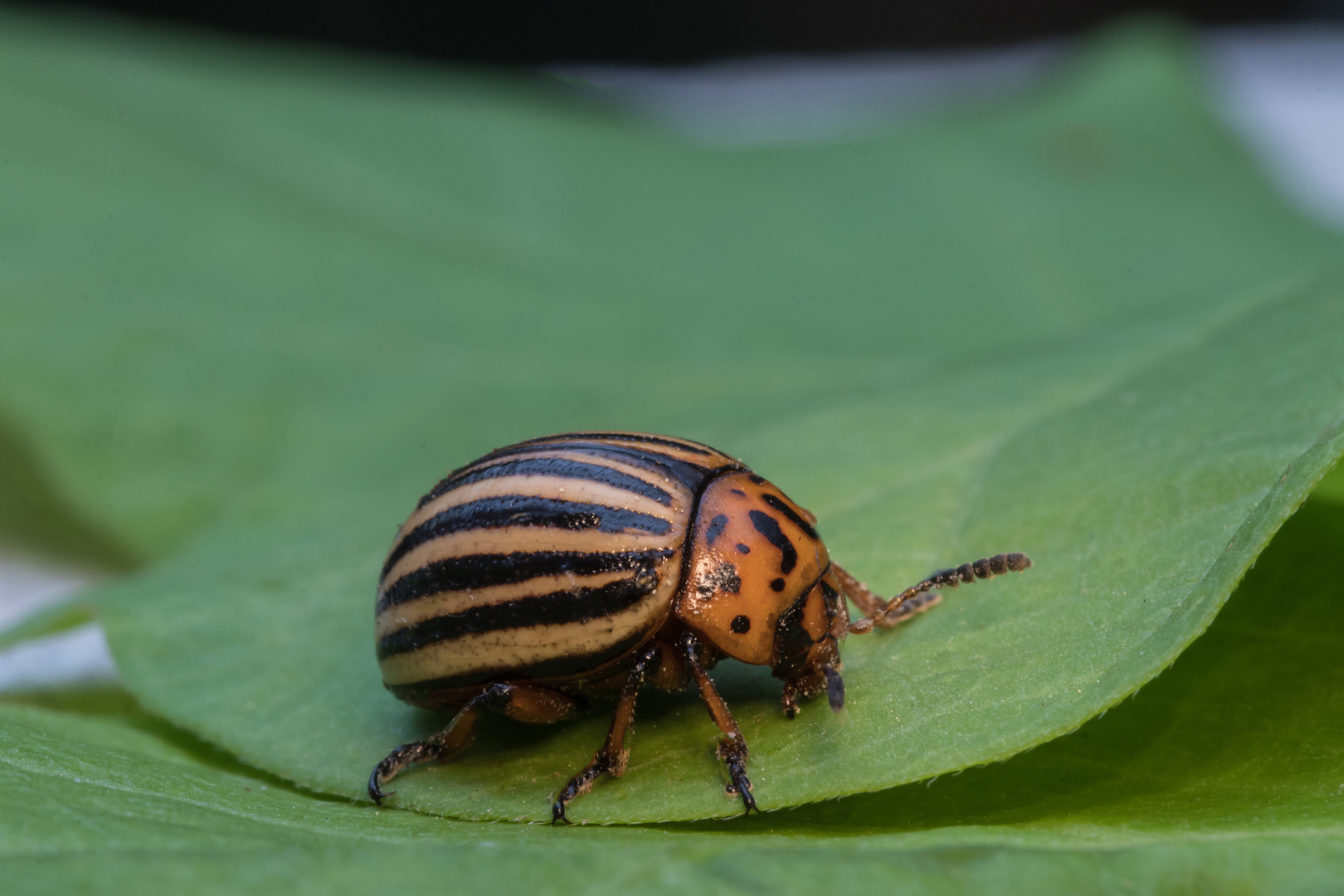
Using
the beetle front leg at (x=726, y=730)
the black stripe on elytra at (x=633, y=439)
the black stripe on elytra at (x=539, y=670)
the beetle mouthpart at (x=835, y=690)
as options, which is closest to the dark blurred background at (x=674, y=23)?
the black stripe on elytra at (x=633, y=439)

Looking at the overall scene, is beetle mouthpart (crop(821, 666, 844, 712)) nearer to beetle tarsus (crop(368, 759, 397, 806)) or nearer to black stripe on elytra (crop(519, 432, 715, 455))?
black stripe on elytra (crop(519, 432, 715, 455))

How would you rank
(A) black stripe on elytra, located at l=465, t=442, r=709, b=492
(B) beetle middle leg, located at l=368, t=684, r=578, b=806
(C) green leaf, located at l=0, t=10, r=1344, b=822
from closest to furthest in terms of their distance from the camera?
(C) green leaf, located at l=0, t=10, r=1344, b=822 < (B) beetle middle leg, located at l=368, t=684, r=578, b=806 < (A) black stripe on elytra, located at l=465, t=442, r=709, b=492

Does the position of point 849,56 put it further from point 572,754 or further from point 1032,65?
point 572,754

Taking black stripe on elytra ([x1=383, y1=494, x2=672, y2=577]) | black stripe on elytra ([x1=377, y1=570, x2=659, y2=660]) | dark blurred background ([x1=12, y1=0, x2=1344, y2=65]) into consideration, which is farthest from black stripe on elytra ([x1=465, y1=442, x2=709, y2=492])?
dark blurred background ([x1=12, y1=0, x2=1344, y2=65])

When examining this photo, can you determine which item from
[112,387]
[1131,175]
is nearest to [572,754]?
[112,387]

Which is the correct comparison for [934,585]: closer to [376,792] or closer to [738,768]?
[738,768]

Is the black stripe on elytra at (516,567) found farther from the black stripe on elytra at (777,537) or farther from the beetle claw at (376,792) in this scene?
the beetle claw at (376,792)

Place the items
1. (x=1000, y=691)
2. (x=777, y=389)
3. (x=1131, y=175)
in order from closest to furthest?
(x=1000, y=691) < (x=777, y=389) < (x=1131, y=175)
